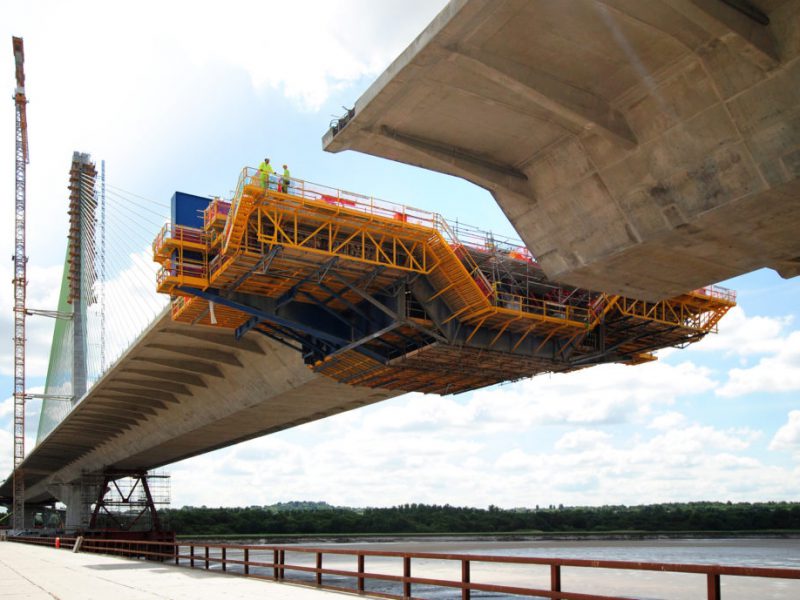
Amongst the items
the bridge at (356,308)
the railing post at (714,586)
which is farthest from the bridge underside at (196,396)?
the railing post at (714,586)

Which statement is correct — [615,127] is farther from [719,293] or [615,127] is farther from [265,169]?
[719,293]

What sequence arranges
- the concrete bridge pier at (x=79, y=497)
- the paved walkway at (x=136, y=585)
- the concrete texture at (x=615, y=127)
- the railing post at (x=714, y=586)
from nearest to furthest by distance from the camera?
the railing post at (x=714, y=586) → the concrete texture at (x=615, y=127) → the paved walkway at (x=136, y=585) → the concrete bridge pier at (x=79, y=497)

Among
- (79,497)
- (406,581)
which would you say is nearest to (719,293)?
(406,581)

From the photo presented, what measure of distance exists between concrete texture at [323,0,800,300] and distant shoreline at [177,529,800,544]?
108 meters

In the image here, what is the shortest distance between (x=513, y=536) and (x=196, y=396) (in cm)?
7740

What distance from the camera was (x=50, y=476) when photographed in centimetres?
11556

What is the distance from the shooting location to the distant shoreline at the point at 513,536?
114 m

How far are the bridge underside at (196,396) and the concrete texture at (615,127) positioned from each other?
22.9 meters

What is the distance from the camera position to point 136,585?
18672 mm

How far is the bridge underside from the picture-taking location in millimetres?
38688

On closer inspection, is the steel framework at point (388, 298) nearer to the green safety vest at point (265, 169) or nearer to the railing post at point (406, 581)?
the green safety vest at point (265, 169)

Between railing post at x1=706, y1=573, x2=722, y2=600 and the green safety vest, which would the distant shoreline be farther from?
railing post at x1=706, y1=573, x2=722, y2=600

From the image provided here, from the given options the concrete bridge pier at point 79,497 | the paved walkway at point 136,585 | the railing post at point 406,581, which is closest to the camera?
the railing post at point 406,581

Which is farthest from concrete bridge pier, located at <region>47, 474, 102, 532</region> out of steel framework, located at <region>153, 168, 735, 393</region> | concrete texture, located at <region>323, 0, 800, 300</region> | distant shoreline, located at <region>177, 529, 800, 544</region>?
concrete texture, located at <region>323, 0, 800, 300</region>
